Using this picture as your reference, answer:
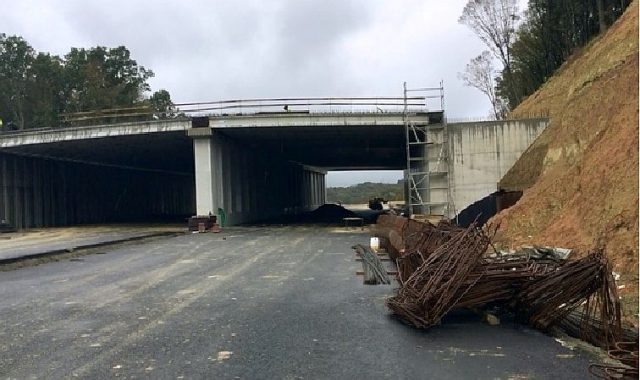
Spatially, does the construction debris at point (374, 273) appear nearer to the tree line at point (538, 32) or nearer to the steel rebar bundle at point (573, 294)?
the steel rebar bundle at point (573, 294)

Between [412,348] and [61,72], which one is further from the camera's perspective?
[61,72]

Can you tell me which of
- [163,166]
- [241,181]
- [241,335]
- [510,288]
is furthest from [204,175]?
[510,288]

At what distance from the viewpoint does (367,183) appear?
567 ft

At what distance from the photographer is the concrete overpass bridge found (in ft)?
94.6

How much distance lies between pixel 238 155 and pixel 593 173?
25852 millimetres

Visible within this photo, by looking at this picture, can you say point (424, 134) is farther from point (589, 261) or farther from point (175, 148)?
point (589, 261)

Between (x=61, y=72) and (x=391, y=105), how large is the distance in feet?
149

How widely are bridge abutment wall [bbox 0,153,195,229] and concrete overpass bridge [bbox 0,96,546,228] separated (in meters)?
0.09

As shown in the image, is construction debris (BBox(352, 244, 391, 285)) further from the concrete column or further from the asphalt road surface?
the concrete column

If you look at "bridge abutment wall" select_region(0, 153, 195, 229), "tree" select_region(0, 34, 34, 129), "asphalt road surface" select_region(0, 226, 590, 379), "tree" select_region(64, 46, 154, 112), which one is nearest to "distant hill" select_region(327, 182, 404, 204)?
"tree" select_region(64, 46, 154, 112)

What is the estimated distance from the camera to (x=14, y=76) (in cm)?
5866

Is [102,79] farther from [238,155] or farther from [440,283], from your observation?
[440,283]

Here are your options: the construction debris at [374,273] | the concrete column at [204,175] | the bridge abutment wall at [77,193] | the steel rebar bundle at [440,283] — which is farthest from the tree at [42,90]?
the steel rebar bundle at [440,283]

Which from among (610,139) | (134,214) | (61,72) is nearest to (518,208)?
(610,139)
